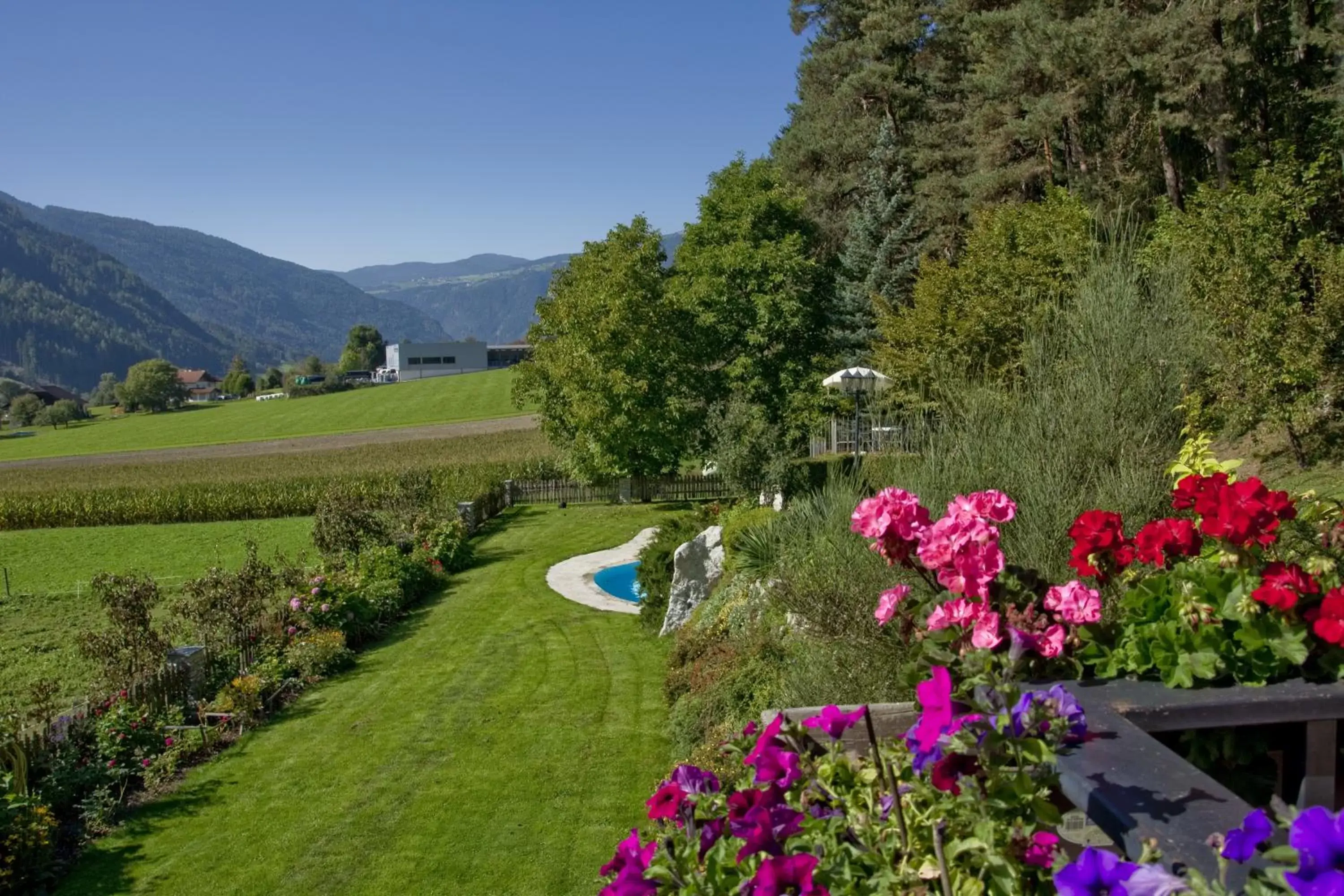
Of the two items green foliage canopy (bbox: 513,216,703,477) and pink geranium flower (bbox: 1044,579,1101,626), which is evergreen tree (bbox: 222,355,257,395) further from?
pink geranium flower (bbox: 1044,579,1101,626)

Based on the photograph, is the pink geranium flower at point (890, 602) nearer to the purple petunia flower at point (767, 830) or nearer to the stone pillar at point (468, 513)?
the purple petunia flower at point (767, 830)

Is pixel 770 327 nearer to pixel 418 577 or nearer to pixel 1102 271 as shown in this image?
pixel 418 577

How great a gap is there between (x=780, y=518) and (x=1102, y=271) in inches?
142

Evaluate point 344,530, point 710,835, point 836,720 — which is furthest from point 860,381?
point 710,835

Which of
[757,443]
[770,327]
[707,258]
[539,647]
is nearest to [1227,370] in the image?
[757,443]

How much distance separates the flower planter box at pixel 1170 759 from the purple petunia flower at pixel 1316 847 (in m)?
0.42

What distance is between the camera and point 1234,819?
1853 mm

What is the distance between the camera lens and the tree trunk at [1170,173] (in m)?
18.0

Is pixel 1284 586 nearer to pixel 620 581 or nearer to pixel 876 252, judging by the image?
pixel 620 581

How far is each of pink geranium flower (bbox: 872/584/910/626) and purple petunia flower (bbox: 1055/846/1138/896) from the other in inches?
59.9

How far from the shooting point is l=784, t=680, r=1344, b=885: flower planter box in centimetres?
181

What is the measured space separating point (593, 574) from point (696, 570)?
5417mm

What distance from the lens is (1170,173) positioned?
60.3ft

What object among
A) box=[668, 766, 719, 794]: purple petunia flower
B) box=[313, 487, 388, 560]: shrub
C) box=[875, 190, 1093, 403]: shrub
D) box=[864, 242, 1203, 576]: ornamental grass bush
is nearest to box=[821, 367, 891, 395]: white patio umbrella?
box=[875, 190, 1093, 403]: shrub
